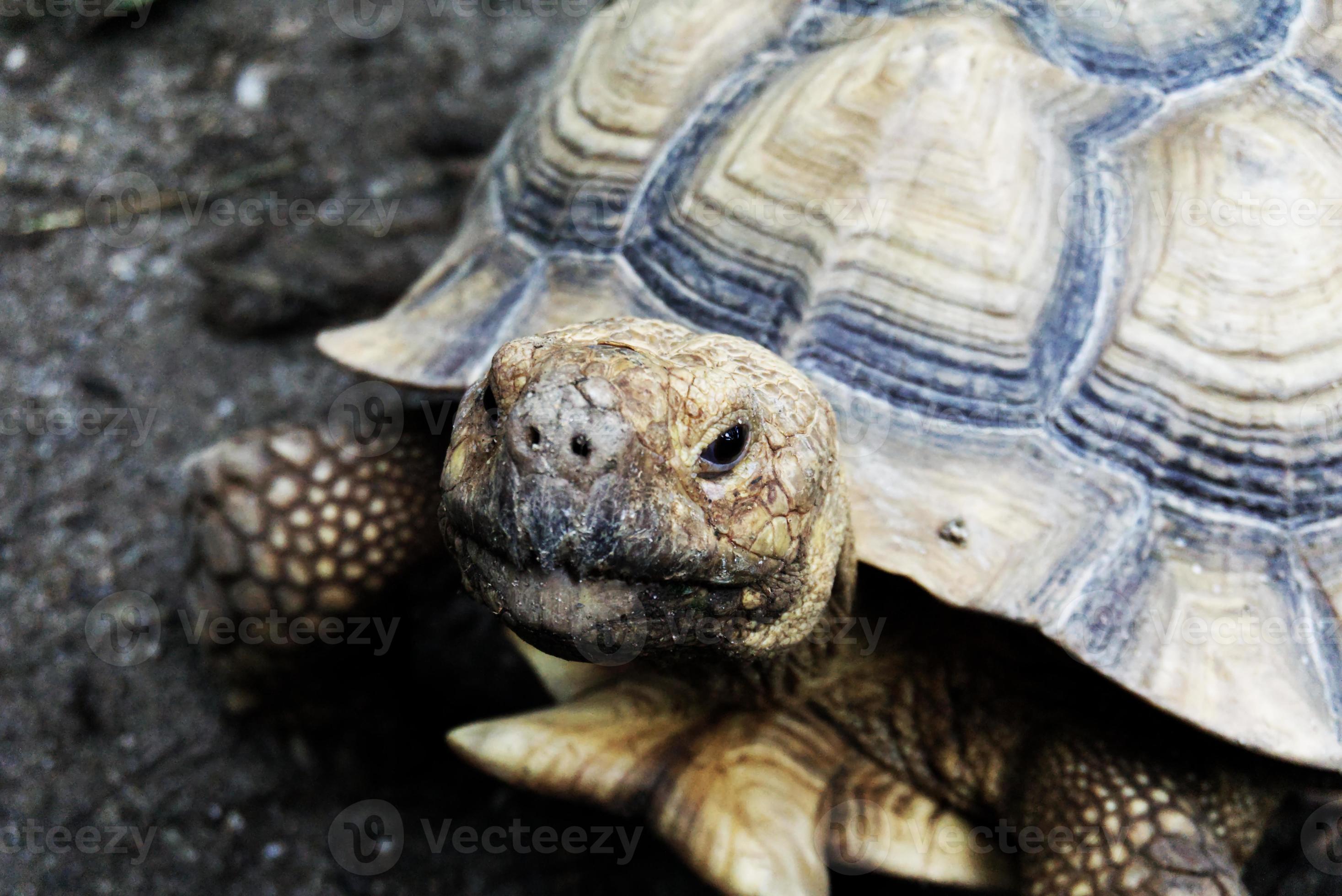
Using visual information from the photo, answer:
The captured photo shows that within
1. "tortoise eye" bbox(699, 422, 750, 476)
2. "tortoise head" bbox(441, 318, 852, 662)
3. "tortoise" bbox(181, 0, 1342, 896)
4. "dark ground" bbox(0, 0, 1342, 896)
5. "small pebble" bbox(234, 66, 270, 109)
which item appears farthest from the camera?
"small pebble" bbox(234, 66, 270, 109)

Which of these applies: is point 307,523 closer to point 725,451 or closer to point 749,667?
point 749,667

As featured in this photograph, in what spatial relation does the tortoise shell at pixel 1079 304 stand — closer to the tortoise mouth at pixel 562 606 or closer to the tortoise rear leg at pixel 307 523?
the tortoise mouth at pixel 562 606

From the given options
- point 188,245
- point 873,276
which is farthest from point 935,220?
point 188,245

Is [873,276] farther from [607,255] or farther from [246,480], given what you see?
[246,480]

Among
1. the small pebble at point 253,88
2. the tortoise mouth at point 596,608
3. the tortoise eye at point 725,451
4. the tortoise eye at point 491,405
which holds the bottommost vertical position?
the small pebble at point 253,88

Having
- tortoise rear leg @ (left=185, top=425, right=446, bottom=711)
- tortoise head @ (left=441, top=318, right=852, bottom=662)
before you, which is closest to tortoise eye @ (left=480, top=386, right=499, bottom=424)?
tortoise head @ (left=441, top=318, right=852, bottom=662)

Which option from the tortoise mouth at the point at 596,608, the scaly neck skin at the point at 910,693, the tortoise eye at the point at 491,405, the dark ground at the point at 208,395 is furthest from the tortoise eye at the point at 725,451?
the dark ground at the point at 208,395

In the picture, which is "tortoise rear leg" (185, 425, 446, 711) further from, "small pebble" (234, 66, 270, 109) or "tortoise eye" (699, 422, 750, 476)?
"small pebble" (234, 66, 270, 109)

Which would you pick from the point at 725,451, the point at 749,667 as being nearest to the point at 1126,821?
the point at 749,667
